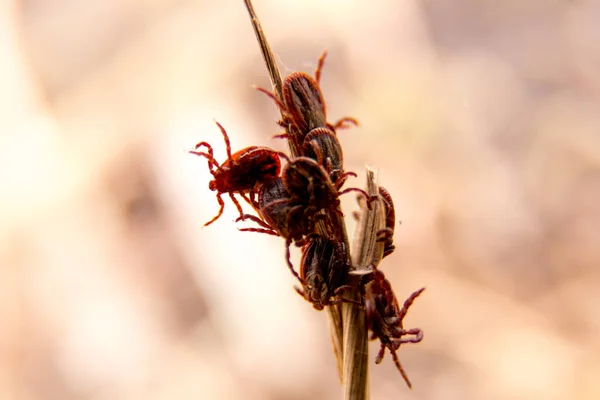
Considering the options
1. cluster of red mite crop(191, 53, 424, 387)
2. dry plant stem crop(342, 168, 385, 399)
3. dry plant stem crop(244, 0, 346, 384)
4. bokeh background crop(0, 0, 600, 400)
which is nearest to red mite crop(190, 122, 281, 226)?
cluster of red mite crop(191, 53, 424, 387)

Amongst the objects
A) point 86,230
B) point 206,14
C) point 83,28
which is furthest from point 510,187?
point 83,28

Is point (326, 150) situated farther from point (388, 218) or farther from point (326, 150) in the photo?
point (388, 218)

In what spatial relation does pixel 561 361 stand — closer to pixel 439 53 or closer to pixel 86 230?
pixel 439 53

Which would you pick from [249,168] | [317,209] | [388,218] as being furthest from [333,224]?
[249,168]

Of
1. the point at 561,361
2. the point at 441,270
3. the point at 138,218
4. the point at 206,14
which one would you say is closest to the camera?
the point at 561,361

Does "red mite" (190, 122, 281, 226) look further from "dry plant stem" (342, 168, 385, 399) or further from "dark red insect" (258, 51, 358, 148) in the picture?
"dry plant stem" (342, 168, 385, 399)

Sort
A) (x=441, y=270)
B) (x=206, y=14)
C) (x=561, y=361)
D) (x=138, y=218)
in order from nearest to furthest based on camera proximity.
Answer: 1. (x=561, y=361)
2. (x=441, y=270)
3. (x=138, y=218)
4. (x=206, y=14)
